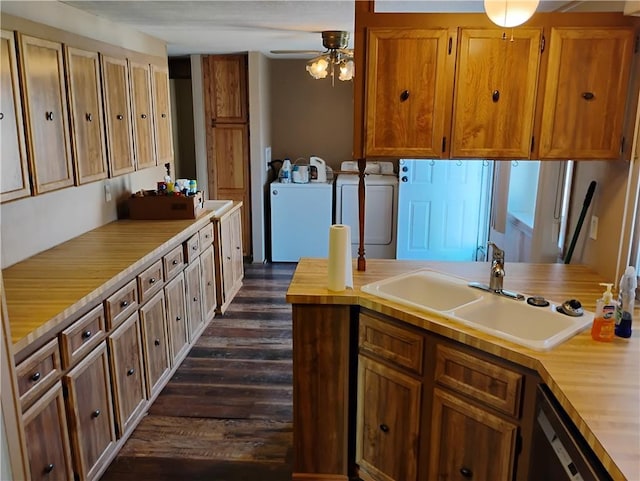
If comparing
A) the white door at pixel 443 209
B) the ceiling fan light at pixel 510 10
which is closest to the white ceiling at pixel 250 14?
the ceiling fan light at pixel 510 10

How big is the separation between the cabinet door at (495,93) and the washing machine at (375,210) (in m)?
3.26

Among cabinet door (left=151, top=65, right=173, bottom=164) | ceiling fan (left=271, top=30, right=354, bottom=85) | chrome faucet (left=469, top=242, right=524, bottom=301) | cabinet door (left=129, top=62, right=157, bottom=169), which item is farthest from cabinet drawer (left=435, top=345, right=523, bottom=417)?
ceiling fan (left=271, top=30, right=354, bottom=85)

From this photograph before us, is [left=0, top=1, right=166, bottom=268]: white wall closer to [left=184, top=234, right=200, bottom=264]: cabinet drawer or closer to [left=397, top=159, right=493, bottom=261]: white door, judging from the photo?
[left=184, top=234, right=200, bottom=264]: cabinet drawer

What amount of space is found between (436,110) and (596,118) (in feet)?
2.23

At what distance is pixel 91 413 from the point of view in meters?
2.24

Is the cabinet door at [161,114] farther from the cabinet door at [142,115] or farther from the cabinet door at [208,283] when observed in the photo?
the cabinet door at [208,283]

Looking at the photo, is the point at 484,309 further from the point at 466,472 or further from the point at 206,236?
the point at 206,236

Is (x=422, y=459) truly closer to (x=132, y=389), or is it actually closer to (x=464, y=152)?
(x=464, y=152)

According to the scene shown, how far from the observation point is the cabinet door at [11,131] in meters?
2.08

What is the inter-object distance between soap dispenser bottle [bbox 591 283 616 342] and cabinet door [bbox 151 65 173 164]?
10.1 feet

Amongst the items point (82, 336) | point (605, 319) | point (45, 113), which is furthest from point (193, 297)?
point (605, 319)

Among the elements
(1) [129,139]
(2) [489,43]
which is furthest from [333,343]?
(1) [129,139]

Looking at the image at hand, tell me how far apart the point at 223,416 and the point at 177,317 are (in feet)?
2.51

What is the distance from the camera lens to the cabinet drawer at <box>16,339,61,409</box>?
1.76 m
